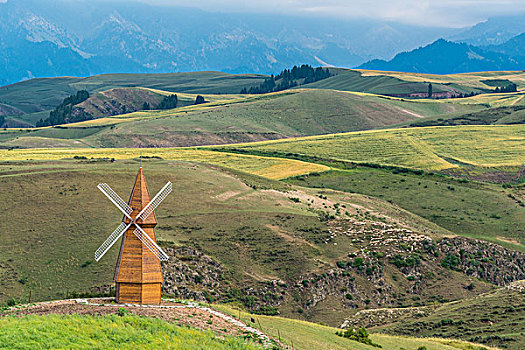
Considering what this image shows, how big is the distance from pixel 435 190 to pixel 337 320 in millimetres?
59160

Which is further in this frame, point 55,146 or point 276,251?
point 55,146

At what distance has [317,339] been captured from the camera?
4116 cm

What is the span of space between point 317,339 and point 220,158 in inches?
3904

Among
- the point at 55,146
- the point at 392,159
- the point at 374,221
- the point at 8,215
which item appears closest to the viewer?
the point at 8,215

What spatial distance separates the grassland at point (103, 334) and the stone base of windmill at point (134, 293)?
4.64m

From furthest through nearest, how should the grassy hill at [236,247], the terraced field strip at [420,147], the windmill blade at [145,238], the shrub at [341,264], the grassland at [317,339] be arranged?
the terraced field strip at [420,147] → the shrub at [341,264] → the grassy hill at [236,247] → the windmill blade at [145,238] → the grassland at [317,339]

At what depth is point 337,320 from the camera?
64.1m

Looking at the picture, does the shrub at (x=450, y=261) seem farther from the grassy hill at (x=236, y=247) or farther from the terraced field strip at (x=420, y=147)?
the terraced field strip at (x=420, y=147)

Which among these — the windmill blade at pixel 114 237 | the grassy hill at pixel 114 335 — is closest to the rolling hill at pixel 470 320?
the grassy hill at pixel 114 335

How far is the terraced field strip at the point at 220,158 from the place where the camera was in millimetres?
129250

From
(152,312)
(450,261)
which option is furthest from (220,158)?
(152,312)

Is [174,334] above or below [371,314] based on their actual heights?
above

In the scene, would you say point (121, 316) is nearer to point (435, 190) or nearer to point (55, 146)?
point (435, 190)

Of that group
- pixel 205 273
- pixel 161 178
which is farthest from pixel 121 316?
pixel 161 178
